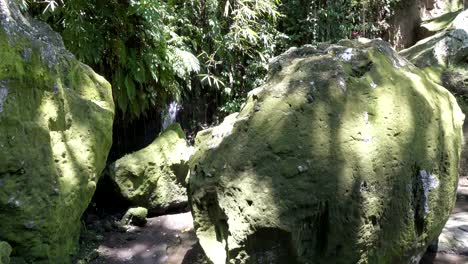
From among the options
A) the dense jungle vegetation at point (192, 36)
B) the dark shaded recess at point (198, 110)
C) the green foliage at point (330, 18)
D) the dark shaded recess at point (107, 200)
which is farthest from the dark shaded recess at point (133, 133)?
the green foliage at point (330, 18)

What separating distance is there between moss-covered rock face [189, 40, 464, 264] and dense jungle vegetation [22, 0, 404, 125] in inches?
112

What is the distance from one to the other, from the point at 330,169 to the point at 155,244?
2553 mm

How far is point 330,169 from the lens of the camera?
8.52 ft

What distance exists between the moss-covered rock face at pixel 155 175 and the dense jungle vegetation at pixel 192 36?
37.1 inches

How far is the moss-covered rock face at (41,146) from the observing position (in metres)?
3.02

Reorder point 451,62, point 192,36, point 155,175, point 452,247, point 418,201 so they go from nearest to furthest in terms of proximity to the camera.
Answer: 1. point 418,201
2. point 452,247
3. point 155,175
4. point 451,62
5. point 192,36

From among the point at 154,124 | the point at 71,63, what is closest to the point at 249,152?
the point at 71,63

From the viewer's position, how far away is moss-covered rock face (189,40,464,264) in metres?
2.57

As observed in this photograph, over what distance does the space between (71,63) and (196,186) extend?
1.92m

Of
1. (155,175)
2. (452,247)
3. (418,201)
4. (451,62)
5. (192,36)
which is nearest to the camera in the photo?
(418,201)

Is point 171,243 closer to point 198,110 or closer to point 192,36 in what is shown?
point 198,110

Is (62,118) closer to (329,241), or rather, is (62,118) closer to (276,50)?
(329,241)

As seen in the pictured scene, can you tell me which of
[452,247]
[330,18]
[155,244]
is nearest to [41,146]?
[155,244]

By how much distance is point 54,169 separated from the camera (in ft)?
10.7
